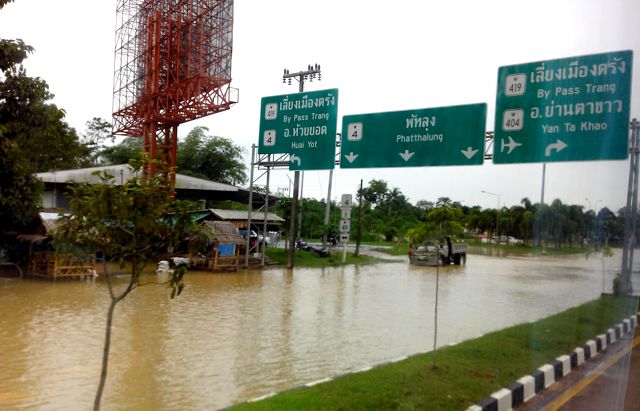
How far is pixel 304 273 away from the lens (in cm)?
2047

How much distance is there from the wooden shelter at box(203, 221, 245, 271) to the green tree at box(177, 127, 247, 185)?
1854 cm

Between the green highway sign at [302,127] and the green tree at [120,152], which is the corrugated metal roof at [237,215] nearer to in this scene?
the green highway sign at [302,127]

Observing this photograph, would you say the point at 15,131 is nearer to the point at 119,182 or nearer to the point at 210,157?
the point at 119,182

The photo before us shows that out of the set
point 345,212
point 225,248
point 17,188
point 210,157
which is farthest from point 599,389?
point 210,157

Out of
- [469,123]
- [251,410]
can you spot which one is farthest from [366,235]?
[251,410]

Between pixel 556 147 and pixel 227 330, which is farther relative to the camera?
pixel 227 330

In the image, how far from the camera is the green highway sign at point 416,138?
8758 millimetres

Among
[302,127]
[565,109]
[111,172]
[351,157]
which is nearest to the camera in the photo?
[565,109]

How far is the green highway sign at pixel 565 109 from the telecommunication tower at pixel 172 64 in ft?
32.2

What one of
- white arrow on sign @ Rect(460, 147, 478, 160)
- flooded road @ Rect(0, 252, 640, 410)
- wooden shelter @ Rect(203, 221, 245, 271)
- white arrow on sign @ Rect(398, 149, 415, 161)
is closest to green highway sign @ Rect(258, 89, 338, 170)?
white arrow on sign @ Rect(398, 149, 415, 161)

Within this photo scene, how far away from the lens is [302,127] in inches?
435

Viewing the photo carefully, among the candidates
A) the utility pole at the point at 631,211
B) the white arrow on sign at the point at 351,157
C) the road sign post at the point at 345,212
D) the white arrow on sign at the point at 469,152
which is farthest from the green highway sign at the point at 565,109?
the road sign post at the point at 345,212

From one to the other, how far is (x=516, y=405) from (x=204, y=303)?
866 cm

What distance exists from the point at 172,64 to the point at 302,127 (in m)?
9.51
